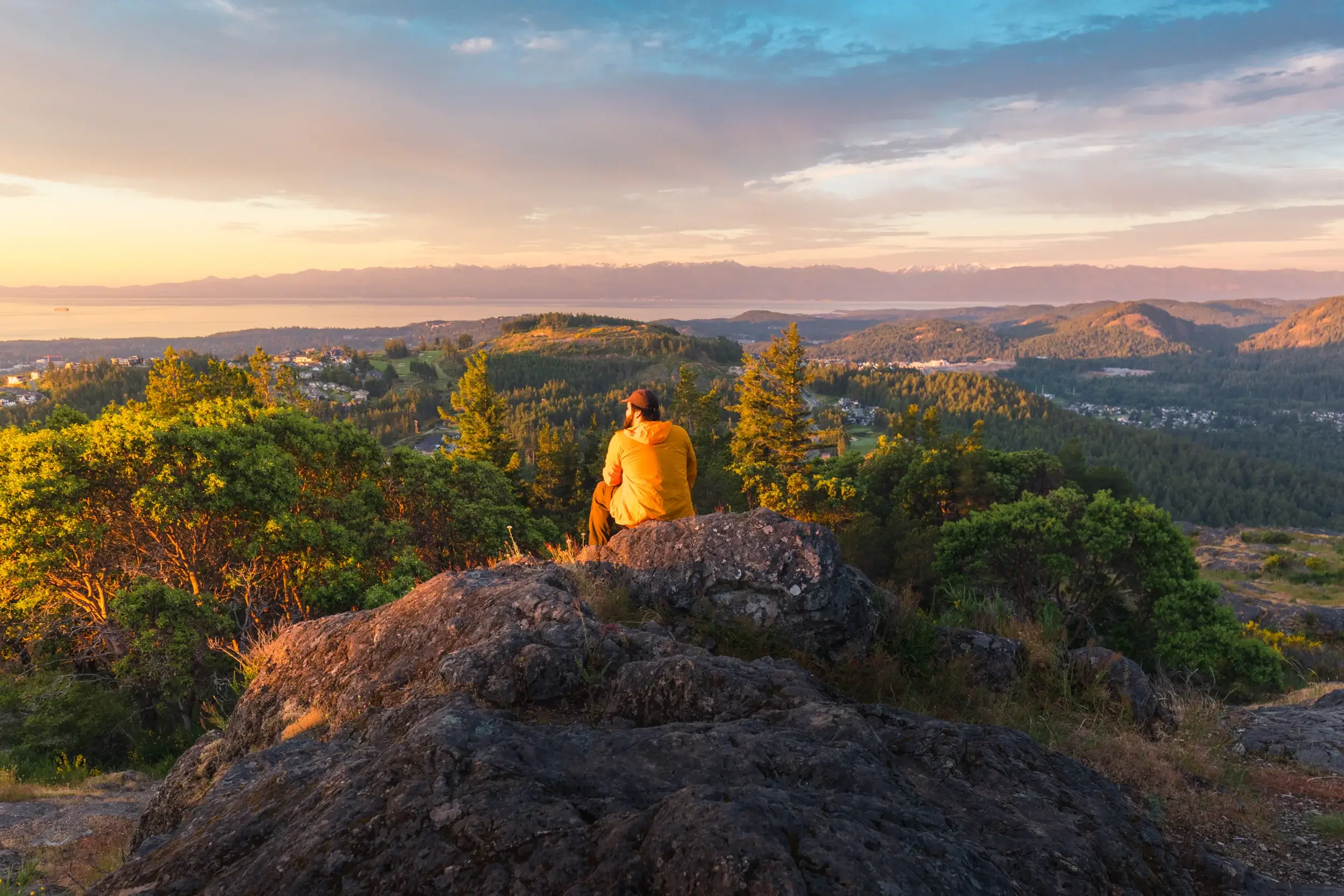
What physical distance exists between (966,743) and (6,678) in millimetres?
19715

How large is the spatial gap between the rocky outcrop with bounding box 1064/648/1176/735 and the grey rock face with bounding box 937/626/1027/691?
1.93ft

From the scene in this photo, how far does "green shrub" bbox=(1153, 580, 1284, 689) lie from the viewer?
18828 millimetres

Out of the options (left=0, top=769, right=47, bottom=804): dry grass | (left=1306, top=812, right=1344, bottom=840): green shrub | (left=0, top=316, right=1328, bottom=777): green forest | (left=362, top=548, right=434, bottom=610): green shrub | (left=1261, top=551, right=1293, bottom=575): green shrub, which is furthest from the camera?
(left=1261, top=551, right=1293, bottom=575): green shrub

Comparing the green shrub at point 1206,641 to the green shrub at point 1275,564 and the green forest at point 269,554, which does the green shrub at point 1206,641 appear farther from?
the green shrub at point 1275,564

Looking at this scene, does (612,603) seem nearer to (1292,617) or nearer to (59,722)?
(59,722)

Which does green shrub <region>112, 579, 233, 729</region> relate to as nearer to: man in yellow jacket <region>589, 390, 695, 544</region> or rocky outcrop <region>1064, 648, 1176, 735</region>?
man in yellow jacket <region>589, 390, 695, 544</region>

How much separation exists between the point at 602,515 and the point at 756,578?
2931mm

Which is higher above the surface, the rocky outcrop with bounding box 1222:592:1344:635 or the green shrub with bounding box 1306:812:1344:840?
the green shrub with bounding box 1306:812:1344:840

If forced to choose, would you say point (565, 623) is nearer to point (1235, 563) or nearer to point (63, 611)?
point (63, 611)

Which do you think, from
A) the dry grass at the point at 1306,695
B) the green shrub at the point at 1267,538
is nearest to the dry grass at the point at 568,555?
the dry grass at the point at 1306,695

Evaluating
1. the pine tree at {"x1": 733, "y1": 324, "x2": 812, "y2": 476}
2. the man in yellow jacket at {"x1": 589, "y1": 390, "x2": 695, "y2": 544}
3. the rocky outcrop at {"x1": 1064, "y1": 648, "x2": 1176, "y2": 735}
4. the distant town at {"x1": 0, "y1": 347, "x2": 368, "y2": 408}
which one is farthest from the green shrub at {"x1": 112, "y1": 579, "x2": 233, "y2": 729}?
the distant town at {"x1": 0, "y1": 347, "x2": 368, "y2": 408}

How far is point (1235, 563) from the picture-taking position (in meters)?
61.6

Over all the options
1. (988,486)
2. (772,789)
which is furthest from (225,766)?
(988,486)

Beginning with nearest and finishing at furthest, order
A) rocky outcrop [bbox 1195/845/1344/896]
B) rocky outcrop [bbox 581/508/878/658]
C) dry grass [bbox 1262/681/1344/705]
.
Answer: rocky outcrop [bbox 1195/845/1344/896] → rocky outcrop [bbox 581/508/878/658] → dry grass [bbox 1262/681/1344/705]
